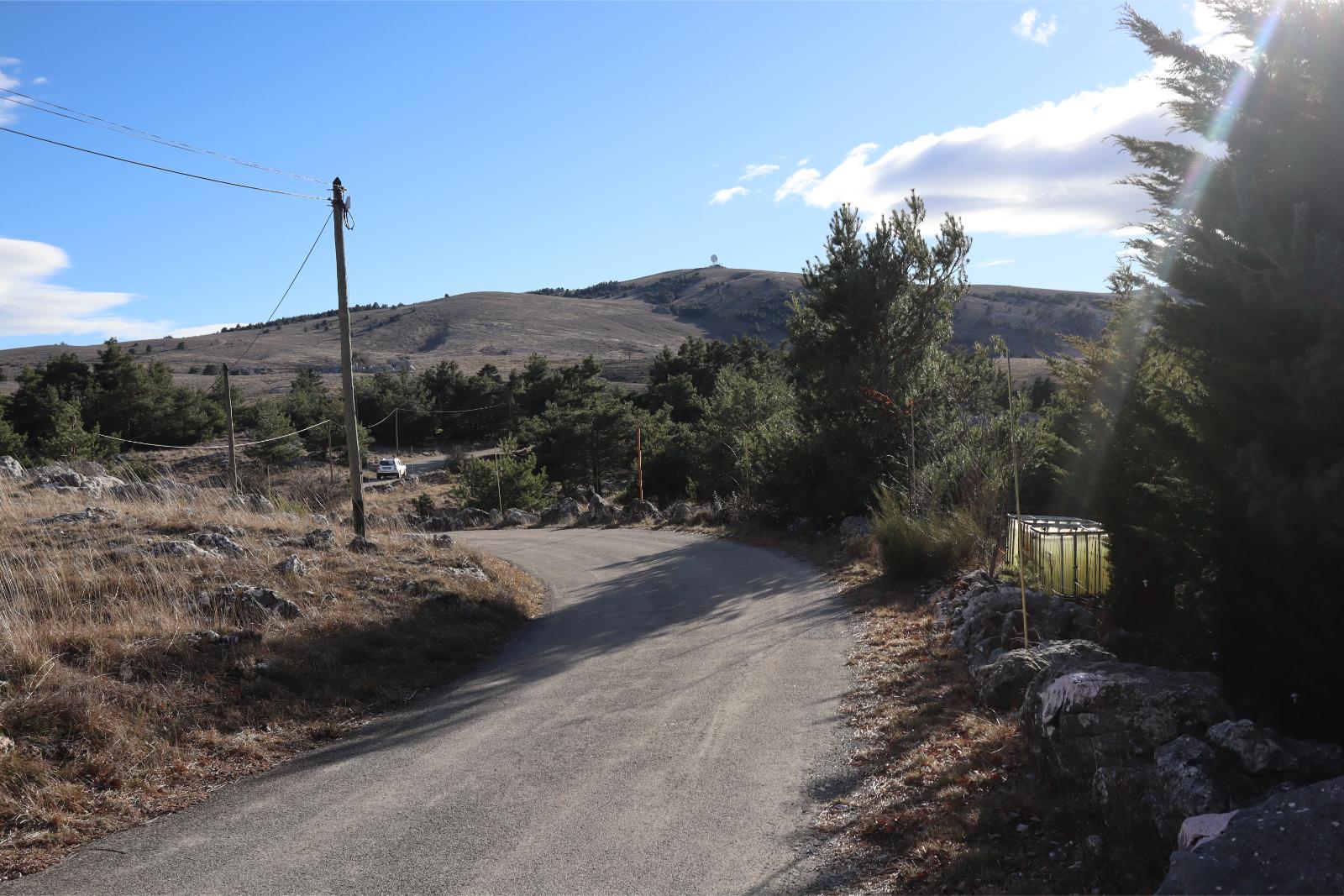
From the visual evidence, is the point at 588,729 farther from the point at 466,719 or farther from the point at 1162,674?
the point at 1162,674

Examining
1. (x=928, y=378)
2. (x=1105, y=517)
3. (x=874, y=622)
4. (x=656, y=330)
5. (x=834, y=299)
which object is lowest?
(x=874, y=622)

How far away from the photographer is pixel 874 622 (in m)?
10.5

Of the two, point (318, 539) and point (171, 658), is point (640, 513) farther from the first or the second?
point (171, 658)

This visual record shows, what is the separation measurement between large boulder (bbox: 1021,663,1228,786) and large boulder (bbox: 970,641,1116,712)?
884mm

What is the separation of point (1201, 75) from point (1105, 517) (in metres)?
3.63

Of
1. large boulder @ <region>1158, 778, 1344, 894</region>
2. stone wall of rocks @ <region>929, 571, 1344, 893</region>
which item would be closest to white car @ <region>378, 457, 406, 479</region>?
stone wall of rocks @ <region>929, 571, 1344, 893</region>

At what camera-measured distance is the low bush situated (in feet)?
39.4

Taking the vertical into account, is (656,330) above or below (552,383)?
above

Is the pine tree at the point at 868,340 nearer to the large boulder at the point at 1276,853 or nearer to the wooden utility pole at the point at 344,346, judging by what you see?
the wooden utility pole at the point at 344,346

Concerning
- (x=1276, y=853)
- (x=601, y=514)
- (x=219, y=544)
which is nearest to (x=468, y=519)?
(x=601, y=514)

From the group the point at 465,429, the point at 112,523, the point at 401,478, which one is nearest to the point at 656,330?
the point at 465,429

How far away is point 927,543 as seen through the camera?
1219cm

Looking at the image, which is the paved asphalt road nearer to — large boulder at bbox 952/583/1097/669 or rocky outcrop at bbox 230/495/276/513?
large boulder at bbox 952/583/1097/669

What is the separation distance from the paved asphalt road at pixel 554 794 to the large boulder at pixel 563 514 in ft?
71.3
